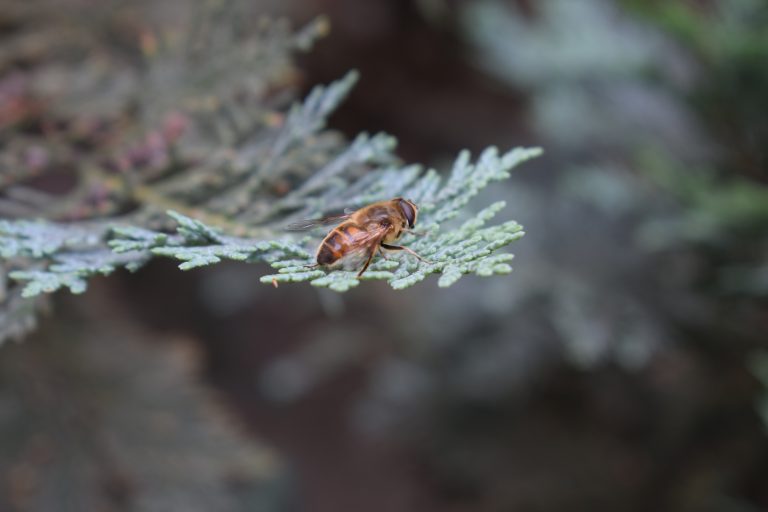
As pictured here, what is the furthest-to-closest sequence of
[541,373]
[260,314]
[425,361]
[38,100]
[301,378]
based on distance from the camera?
[260,314] < [301,378] < [425,361] < [541,373] < [38,100]

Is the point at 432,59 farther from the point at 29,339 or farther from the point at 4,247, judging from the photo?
the point at 4,247

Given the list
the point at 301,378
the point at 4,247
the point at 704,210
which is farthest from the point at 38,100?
the point at 301,378

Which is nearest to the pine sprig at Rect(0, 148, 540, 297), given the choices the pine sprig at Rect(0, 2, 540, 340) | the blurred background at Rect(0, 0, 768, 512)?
the pine sprig at Rect(0, 2, 540, 340)

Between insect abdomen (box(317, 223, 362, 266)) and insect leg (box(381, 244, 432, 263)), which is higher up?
insect abdomen (box(317, 223, 362, 266))

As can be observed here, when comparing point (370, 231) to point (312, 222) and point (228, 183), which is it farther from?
→ point (228, 183)

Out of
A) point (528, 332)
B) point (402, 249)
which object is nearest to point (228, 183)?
point (402, 249)

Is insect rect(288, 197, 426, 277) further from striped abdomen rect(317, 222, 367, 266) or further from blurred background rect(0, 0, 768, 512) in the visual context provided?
blurred background rect(0, 0, 768, 512)

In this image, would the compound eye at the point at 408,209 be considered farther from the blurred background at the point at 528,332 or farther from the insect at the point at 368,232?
the blurred background at the point at 528,332
